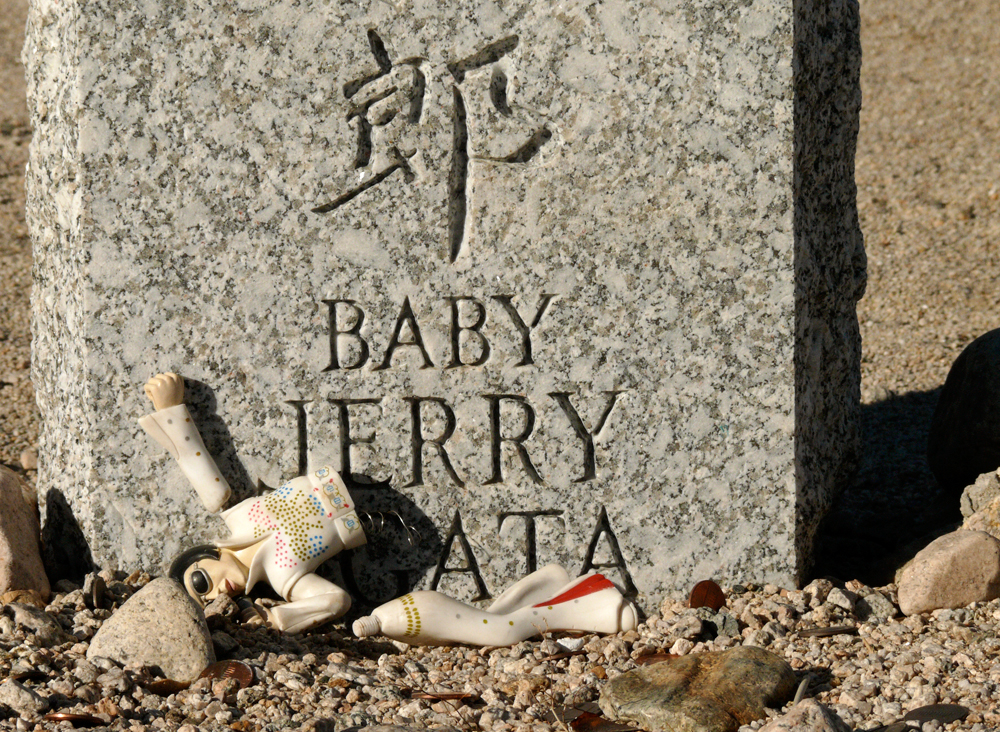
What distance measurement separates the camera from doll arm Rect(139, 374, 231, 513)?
2.79 meters

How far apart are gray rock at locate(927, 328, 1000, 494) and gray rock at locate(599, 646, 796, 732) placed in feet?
4.41

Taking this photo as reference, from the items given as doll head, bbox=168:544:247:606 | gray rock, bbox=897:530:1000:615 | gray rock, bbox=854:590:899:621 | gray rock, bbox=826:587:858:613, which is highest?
doll head, bbox=168:544:247:606

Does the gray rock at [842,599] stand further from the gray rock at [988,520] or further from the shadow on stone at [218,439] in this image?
the shadow on stone at [218,439]

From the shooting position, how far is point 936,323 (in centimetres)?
508

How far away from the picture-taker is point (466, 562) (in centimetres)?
292

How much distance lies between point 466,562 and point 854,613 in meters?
0.99

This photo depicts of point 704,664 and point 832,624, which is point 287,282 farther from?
point 832,624

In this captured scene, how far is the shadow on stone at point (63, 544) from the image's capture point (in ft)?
9.71

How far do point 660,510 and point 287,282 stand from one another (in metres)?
1.11

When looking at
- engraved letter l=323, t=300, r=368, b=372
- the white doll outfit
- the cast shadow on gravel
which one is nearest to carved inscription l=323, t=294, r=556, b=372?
engraved letter l=323, t=300, r=368, b=372

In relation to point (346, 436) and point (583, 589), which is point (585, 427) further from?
point (346, 436)

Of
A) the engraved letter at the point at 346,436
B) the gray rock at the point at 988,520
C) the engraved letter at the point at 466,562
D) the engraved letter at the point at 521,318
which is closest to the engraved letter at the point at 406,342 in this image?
the engraved letter at the point at 346,436

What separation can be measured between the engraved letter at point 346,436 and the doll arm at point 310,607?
0.31m

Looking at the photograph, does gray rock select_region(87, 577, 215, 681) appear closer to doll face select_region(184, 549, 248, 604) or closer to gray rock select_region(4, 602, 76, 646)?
gray rock select_region(4, 602, 76, 646)
